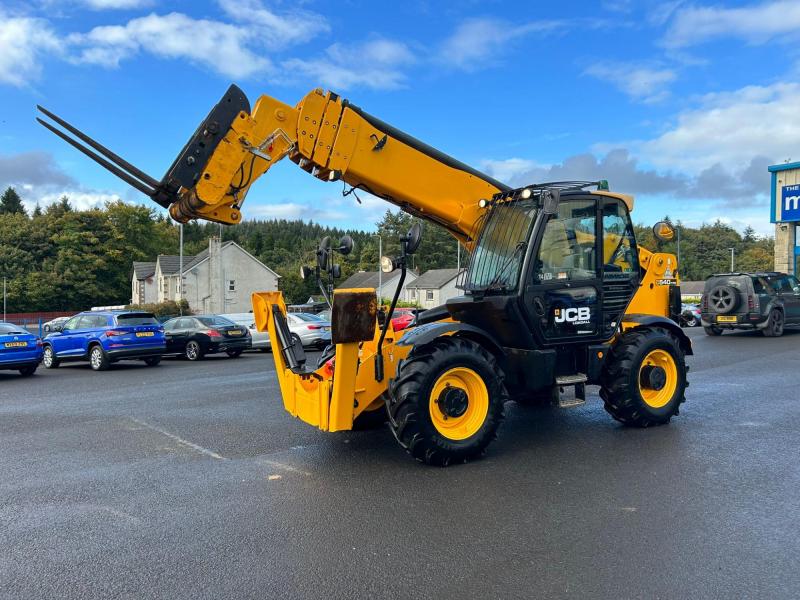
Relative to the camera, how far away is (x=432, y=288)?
72.2 meters

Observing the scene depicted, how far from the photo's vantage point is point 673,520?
4.61 metres

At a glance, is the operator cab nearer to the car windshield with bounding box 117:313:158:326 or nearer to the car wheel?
the car windshield with bounding box 117:313:158:326

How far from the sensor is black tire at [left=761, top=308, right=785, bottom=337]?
794 inches

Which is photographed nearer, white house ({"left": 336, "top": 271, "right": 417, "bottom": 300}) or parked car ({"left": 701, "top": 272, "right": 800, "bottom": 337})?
parked car ({"left": 701, "top": 272, "right": 800, "bottom": 337})

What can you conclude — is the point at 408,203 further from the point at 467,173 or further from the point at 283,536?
the point at 283,536

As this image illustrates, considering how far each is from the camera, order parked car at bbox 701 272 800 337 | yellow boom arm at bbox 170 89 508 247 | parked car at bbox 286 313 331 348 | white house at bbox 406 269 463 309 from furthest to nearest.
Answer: white house at bbox 406 269 463 309, parked car at bbox 286 313 331 348, parked car at bbox 701 272 800 337, yellow boom arm at bbox 170 89 508 247

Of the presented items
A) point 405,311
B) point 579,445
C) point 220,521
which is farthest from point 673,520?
point 405,311

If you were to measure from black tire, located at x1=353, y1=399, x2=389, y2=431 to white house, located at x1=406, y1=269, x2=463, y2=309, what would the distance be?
2408 inches

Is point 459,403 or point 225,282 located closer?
point 459,403

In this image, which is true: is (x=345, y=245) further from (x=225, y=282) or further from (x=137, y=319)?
(x=225, y=282)

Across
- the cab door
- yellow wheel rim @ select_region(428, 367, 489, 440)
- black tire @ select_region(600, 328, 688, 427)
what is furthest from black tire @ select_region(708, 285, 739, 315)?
yellow wheel rim @ select_region(428, 367, 489, 440)

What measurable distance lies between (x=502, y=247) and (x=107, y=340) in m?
12.9

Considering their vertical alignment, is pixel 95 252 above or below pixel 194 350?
above

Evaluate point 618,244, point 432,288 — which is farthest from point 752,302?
point 432,288
